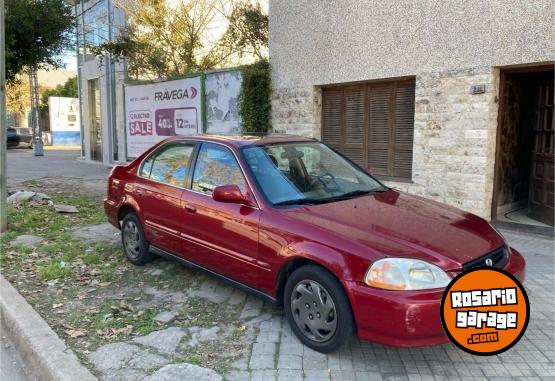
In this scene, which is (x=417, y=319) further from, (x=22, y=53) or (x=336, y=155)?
(x=22, y=53)

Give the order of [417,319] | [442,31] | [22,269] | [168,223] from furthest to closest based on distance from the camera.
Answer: [442,31]
[22,269]
[168,223]
[417,319]

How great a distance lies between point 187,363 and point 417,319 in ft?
5.19

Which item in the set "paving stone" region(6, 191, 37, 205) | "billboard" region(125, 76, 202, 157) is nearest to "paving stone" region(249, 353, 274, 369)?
"paving stone" region(6, 191, 37, 205)

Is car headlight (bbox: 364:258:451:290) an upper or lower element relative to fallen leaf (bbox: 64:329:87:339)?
upper

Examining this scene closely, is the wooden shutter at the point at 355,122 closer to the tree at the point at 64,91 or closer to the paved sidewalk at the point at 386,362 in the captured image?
the paved sidewalk at the point at 386,362

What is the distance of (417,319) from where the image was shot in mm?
3021

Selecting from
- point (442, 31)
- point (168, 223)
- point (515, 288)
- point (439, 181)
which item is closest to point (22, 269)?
point (168, 223)

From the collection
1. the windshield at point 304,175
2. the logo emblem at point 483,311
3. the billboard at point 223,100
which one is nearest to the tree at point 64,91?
the billboard at point 223,100

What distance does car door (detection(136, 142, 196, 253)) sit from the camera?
4855mm

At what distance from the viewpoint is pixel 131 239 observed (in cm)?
570

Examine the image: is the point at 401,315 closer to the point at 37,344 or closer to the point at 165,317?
the point at 165,317

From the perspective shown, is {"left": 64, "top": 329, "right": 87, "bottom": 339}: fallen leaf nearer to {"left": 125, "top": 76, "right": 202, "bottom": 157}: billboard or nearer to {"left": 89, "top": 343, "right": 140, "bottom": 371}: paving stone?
{"left": 89, "top": 343, "right": 140, "bottom": 371}: paving stone

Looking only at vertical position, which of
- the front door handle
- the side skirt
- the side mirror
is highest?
the side mirror

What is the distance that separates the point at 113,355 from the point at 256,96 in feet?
25.3
